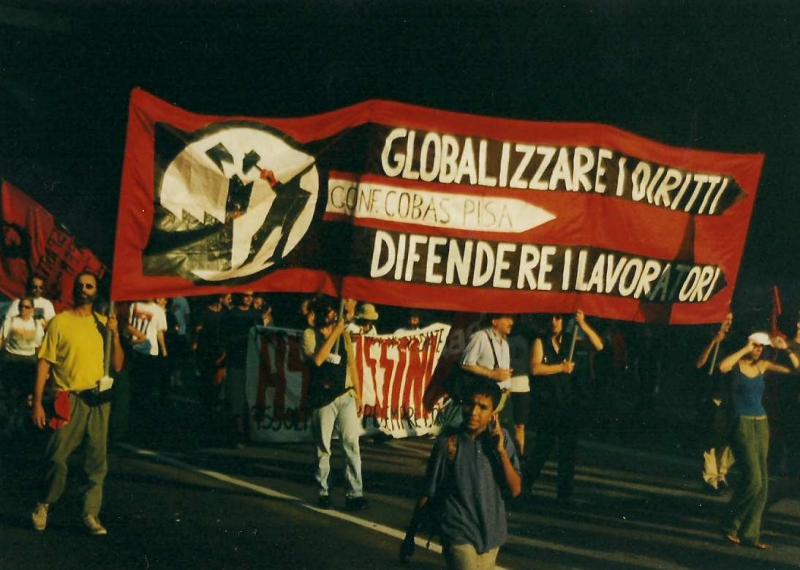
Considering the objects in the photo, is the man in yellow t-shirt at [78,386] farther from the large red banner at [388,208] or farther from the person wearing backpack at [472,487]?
the person wearing backpack at [472,487]

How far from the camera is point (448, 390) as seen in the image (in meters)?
15.1

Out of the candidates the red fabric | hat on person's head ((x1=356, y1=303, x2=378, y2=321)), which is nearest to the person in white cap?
hat on person's head ((x1=356, y1=303, x2=378, y2=321))

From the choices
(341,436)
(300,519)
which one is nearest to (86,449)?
(300,519)

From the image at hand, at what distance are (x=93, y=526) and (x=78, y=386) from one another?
1.02 m

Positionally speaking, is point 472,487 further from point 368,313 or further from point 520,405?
point 368,313

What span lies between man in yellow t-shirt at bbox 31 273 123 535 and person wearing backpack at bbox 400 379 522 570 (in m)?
3.58

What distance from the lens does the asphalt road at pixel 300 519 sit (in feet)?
28.3

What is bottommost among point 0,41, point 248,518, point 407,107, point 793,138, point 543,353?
point 248,518

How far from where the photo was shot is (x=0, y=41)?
2781 cm

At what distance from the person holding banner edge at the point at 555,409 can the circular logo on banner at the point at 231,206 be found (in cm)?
354

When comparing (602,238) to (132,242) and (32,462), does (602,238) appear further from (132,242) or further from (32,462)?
(32,462)

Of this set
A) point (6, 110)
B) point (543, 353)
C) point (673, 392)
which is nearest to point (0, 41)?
point (6, 110)

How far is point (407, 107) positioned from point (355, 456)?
3056 millimetres

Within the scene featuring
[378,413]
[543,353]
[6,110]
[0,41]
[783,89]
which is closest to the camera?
[543,353]
